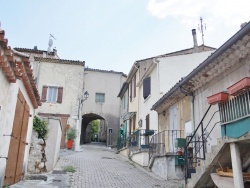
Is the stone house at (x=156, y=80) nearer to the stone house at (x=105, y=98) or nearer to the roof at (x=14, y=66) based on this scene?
the roof at (x=14, y=66)

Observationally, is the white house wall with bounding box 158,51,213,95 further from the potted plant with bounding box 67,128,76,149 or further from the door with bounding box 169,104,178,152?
the potted plant with bounding box 67,128,76,149

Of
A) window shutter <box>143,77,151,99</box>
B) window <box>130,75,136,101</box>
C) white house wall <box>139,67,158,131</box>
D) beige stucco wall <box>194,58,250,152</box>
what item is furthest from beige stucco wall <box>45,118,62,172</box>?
window <box>130,75,136,101</box>

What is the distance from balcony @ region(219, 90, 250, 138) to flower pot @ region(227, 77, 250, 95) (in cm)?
13

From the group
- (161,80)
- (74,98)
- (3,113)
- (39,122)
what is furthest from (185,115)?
(74,98)

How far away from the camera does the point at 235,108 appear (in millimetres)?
5816

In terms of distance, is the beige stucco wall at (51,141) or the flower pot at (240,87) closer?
the flower pot at (240,87)

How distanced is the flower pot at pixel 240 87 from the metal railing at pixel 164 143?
6102 millimetres

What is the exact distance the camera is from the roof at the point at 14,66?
472 centimetres

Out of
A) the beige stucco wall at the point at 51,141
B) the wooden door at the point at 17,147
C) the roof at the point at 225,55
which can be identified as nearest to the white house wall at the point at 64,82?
the beige stucco wall at the point at 51,141

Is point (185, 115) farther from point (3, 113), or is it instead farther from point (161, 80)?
point (3, 113)

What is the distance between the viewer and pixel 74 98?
939 inches

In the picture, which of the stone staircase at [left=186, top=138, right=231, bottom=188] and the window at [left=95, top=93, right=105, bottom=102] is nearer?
the stone staircase at [left=186, top=138, right=231, bottom=188]

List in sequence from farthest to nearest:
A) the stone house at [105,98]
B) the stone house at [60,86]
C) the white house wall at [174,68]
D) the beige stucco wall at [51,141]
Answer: the stone house at [105,98] < the stone house at [60,86] < the white house wall at [174,68] < the beige stucco wall at [51,141]

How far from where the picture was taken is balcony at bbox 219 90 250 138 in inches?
210
